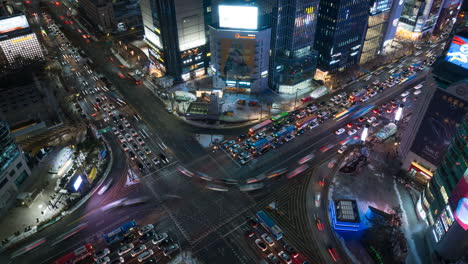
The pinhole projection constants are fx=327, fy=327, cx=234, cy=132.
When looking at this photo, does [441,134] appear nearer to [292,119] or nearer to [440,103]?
[440,103]

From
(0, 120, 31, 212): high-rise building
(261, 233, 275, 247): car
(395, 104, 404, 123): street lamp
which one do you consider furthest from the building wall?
(0, 120, 31, 212): high-rise building

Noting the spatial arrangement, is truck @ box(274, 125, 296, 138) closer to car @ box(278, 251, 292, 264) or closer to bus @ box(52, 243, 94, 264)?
car @ box(278, 251, 292, 264)

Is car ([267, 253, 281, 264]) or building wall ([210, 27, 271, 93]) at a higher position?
building wall ([210, 27, 271, 93])

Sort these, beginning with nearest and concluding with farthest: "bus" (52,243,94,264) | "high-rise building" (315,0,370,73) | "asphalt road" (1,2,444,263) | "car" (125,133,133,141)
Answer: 1. "bus" (52,243,94,264)
2. "asphalt road" (1,2,444,263)
3. "car" (125,133,133,141)
4. "high-rise building" (315,0,370,73)

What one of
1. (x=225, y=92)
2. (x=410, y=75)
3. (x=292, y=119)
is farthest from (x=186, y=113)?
(x=410, y=75)

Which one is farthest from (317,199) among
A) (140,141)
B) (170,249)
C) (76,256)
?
(76,256)

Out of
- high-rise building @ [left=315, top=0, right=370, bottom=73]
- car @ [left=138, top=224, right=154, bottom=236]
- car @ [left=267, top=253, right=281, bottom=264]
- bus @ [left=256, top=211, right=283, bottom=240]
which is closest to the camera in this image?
car @ [left=267, top=253, right=281, bottom=264]

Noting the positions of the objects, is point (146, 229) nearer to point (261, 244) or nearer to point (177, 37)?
point (261, 244)
